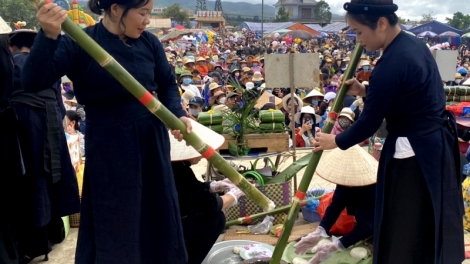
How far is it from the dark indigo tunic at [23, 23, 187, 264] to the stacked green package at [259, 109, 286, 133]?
8.28ft

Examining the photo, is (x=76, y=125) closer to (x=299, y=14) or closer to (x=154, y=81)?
(x=154, y=81)

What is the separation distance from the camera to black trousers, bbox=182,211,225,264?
2.98m

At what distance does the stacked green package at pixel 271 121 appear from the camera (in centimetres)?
481

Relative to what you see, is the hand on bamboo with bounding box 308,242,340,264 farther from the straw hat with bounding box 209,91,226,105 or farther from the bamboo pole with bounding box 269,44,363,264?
the straw hat with bounding box 209,91,226,105

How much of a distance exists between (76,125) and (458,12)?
2568 inches

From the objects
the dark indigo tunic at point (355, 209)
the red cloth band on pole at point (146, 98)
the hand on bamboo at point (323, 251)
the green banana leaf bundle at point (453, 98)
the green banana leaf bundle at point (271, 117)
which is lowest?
the hand on bamboo at point (323, 251)

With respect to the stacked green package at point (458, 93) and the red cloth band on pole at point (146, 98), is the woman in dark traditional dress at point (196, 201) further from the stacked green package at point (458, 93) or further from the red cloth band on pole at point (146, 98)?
the stacked green package at point (458, 93)

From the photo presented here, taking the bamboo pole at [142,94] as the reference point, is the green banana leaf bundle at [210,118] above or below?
below

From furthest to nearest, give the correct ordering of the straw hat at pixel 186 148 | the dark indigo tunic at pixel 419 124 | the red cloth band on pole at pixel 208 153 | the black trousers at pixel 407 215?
the straw hat at pixel 186 148 → the black trousers at pixel 407 215 → the dark indigo tunic at pixel 419 124 → the red cloth band on pole at pixel 208 153

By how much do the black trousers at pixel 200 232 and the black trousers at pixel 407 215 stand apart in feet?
3.50

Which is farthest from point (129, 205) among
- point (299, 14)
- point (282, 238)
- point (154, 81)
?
point (299, 14)

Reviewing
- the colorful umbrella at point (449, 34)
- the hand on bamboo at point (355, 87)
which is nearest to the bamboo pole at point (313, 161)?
the hand on bamboo at point (355, 87)

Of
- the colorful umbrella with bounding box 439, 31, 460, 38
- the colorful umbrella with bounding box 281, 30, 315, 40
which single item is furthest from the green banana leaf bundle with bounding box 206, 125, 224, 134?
the colorful umbrella with bounding box 439, 31, 460, 38

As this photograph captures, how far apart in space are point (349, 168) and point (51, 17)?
2587mm
